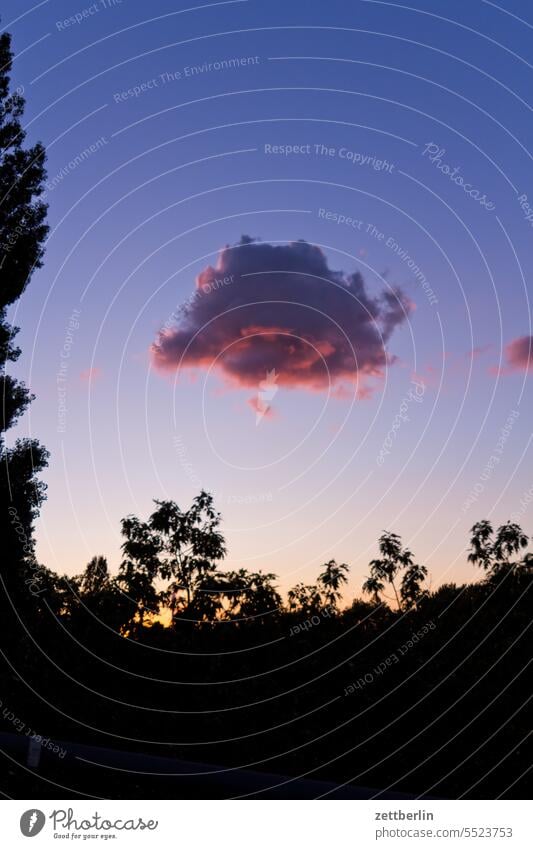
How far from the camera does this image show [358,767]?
1956cm

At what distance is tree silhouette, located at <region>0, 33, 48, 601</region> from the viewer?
25.8 meters

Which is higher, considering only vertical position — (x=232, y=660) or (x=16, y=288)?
(x=16, y=288)

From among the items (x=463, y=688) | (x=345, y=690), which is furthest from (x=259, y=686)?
(x=463, y=688)

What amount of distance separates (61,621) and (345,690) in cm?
1191
